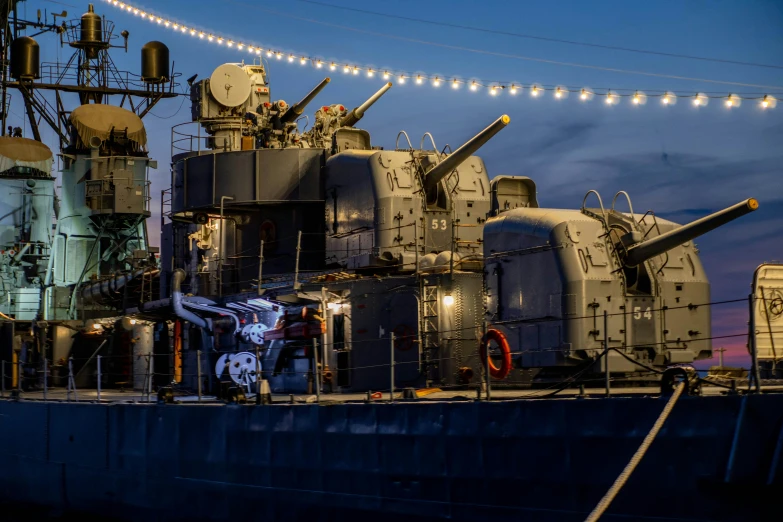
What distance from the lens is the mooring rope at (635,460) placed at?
9.39 meters

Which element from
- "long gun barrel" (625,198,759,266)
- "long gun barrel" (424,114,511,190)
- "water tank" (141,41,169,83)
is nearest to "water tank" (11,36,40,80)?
"water tank" (141,41,169,83)

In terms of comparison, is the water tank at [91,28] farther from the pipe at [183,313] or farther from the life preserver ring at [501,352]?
the life preserver ring at [501,352]

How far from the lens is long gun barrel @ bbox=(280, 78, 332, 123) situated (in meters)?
21.0

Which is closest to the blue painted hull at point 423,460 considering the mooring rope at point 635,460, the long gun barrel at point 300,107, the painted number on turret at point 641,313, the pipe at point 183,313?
the mooring rope at point 635,460

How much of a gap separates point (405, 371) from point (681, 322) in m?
4.04

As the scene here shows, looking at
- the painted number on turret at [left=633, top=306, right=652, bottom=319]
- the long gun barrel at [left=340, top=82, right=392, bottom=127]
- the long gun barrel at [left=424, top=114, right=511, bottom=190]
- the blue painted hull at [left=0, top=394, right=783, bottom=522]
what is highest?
the long gun barrel at [left=340, top=82, right=392, bottom=127]

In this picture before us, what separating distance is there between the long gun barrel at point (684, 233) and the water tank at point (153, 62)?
2410cm

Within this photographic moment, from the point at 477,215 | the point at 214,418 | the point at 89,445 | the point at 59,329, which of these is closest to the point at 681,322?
the point at 477,215

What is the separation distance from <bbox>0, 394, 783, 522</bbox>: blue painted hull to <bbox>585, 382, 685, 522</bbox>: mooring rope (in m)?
0.16

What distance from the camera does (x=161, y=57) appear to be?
34.4m

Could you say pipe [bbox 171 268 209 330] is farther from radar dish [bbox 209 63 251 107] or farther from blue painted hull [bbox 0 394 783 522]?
radar dish [bbox 209 63 251 107]

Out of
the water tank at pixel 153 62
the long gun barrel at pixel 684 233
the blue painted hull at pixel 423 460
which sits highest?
the water tank at pixel 153 62

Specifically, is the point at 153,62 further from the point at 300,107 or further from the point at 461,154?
the point at 461,154

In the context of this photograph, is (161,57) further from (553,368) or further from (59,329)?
(553,368)
